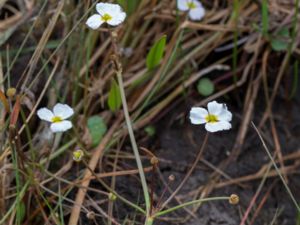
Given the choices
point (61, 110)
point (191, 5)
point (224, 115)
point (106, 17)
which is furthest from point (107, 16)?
point (191, 5)

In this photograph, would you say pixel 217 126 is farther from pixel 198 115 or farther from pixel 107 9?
pixel 107 9

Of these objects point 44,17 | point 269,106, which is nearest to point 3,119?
point 44,17

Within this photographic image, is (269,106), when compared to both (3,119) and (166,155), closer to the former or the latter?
(166,155)

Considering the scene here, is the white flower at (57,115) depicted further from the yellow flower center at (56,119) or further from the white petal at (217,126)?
the white petal at (217,126)

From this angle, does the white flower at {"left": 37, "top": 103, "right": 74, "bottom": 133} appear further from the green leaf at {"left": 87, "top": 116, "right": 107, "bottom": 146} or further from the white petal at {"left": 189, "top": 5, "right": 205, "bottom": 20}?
the white petal at {"left": 189, "top": 5, "right": 205, "bottom": 20}

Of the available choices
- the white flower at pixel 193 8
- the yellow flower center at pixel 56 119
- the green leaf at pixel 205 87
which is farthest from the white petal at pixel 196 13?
the yellow flower center at pixel 56 119

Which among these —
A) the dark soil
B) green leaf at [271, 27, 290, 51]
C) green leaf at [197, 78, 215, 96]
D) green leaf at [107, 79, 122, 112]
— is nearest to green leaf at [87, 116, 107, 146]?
green leaf at [107, 79, 122, 112]
